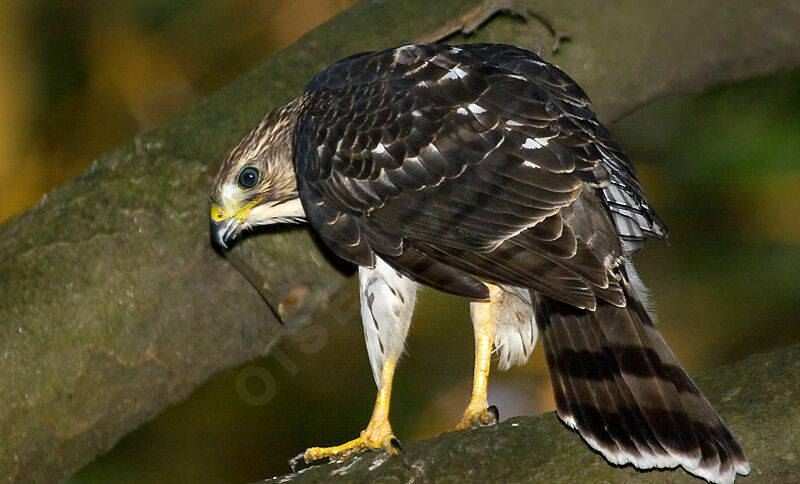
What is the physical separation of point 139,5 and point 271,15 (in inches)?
34.8

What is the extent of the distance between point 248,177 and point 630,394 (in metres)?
2.16

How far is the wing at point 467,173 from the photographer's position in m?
3.99

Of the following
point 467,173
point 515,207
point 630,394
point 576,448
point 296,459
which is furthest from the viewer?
point 296,459

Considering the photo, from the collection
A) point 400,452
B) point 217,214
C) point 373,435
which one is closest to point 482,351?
point 373,435

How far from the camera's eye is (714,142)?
6137 millimetres

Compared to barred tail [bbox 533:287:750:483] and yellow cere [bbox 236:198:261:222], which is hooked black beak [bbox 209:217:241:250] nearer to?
yellow cere [bbox 236:198:261:222]

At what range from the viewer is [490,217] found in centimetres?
404

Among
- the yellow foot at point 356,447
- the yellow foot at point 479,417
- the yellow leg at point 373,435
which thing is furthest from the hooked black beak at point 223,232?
the yellow foot at point 479,417

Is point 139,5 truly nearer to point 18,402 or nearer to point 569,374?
point 18,402

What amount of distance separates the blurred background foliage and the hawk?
152cm

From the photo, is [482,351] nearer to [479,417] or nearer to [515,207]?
[479,417]

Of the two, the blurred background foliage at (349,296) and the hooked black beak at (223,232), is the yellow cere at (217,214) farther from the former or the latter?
the blurred background foliage at (349,296)

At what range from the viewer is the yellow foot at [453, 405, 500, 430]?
4.57 m

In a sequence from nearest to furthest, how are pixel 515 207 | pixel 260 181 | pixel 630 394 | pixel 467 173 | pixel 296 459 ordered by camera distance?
pixel 630 394
pixel 515 207
pixel 467 173
pixel 296 459
pixel 260 181
